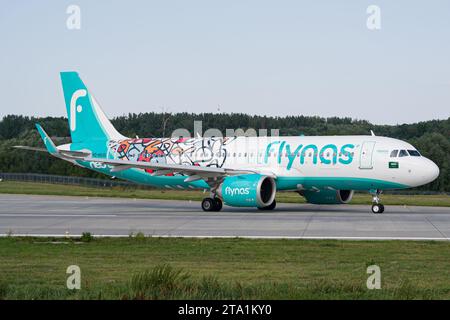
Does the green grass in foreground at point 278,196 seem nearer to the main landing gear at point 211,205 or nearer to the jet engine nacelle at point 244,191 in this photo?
the main landing gear at point 211,205

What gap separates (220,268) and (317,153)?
65.4 ft

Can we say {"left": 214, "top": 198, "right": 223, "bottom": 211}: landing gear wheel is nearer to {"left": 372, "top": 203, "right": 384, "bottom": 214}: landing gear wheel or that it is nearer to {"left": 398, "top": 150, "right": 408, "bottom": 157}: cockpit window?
{"left": 372, "top": 203, "right": 384, "bottom": 214}: landing gear wheel

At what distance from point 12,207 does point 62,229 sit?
45.7ft

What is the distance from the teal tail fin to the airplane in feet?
0.18

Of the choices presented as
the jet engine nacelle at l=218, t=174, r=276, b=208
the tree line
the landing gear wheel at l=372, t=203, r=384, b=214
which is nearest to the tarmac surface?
the landing gear wheel at l=372, t=203, r=384, b=214

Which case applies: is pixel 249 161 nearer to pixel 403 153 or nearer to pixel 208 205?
pixel 208 205

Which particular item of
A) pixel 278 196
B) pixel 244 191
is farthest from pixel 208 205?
pixel 278 196

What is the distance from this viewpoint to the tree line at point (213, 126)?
3558 inches

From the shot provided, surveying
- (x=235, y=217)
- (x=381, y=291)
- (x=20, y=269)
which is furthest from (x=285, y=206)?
(x=381, y=291)

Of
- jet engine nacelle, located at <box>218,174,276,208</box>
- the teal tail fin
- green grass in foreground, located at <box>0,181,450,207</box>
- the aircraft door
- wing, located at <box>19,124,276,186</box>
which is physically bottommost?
green grass in foreground, located at <box>0,181,450,207</box>

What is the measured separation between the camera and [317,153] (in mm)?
35469

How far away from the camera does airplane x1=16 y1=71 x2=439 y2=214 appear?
3412 cm

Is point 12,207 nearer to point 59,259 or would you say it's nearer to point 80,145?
point 80,145

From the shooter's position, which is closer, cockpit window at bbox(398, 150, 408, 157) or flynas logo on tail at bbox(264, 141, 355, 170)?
cockpit window at bbox(398, 150, 408, 157)
